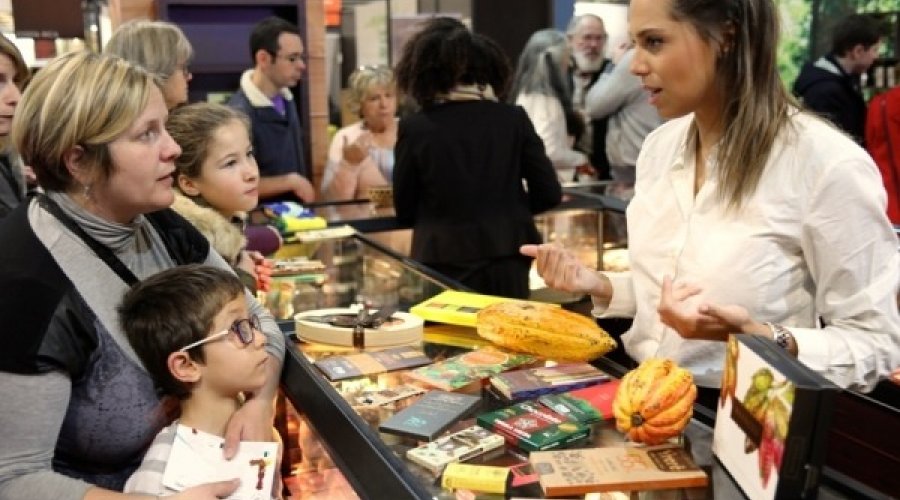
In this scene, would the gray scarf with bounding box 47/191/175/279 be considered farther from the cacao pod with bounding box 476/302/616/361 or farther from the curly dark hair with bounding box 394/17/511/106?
the curly dark hair with bounding box 394/17/511/106

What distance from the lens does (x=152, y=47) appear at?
11.5 ft

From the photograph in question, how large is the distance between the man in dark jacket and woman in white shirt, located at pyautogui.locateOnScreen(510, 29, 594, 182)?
158 centimetres

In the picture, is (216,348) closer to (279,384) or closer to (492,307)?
(279,384)

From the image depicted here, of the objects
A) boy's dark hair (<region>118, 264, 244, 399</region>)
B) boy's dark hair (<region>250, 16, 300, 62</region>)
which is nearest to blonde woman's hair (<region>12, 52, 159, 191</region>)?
boy's dark hair (<region>118, 264, 244, 399</region>)

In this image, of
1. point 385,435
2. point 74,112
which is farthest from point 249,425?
point 74,112

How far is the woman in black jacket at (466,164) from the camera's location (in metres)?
3.51

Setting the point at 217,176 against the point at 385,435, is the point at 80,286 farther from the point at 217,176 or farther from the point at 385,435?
the point at 217,176

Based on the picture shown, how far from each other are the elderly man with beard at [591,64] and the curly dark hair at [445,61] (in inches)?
112

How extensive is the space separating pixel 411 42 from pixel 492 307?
5.66 ft

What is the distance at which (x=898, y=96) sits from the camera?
4551 mm

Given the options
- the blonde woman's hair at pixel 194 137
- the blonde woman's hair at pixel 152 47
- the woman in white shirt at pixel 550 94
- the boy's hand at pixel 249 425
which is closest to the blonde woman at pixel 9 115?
the blonde woman's hair at pixel 194 137

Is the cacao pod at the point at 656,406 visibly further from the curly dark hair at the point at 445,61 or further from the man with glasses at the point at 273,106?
the man with glasses at the point at 273,106

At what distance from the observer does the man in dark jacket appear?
Answer: 5.92 m

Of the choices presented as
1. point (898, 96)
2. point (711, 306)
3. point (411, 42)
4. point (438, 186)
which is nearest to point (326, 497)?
point (711, 306)
